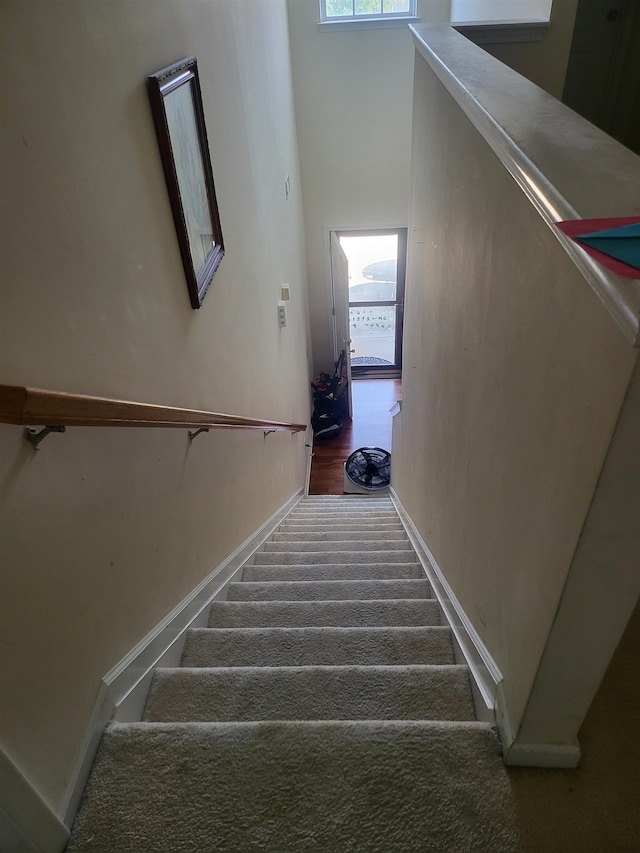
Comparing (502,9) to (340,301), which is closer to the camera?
(502,9)

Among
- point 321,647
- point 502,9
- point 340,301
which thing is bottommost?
point 340,301

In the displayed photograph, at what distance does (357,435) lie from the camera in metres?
6.33

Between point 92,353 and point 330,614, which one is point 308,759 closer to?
point 330,614

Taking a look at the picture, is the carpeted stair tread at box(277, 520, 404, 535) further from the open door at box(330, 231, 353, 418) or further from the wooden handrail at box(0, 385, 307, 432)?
the open door at box(330, 231, 353, 418)

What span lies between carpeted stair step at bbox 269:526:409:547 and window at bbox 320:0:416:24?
5.02 metres

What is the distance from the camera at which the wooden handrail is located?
71cm

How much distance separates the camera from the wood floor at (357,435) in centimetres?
563

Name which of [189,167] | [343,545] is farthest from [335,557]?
[189,167]

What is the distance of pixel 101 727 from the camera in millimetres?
1053

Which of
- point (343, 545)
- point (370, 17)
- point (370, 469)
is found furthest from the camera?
point (370, 469)

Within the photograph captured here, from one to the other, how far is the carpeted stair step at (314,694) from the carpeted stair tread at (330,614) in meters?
0.37

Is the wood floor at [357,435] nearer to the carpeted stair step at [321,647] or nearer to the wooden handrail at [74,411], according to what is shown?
the carpeted stair step at [321,647]

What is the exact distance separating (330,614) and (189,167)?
1613 millimetres

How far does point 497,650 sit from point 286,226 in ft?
13.3
